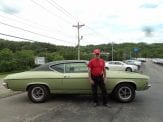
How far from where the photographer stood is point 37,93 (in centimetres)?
779

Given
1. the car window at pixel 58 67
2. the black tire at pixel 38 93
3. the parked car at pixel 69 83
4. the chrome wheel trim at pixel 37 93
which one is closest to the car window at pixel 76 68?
the parked car at pixel 69 83

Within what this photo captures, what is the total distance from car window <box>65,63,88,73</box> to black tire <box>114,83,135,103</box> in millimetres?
1251

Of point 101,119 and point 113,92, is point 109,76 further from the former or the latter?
point 101,119

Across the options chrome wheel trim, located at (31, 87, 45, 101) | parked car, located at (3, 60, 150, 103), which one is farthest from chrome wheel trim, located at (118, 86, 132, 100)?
chrome wheel trim, located at (31, 87, 45, 101)

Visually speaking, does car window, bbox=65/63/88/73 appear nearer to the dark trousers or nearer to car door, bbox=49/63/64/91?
car door, bbox=49/63/64/91

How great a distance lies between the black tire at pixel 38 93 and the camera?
7746 mm

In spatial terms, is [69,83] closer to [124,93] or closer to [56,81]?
[56,81]

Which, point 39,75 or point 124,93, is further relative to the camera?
point 39,75

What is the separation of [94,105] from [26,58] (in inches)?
1588

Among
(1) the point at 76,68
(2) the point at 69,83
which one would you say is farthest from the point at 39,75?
(1) the point at 76,68

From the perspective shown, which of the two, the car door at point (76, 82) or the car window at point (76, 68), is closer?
the car door at point (76, 82)

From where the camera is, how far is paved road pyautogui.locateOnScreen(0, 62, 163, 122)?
575 centimetres

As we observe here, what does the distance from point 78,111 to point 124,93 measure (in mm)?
1880

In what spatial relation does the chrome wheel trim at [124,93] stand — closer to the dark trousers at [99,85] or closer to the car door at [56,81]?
the dark trousers at [99,85]
